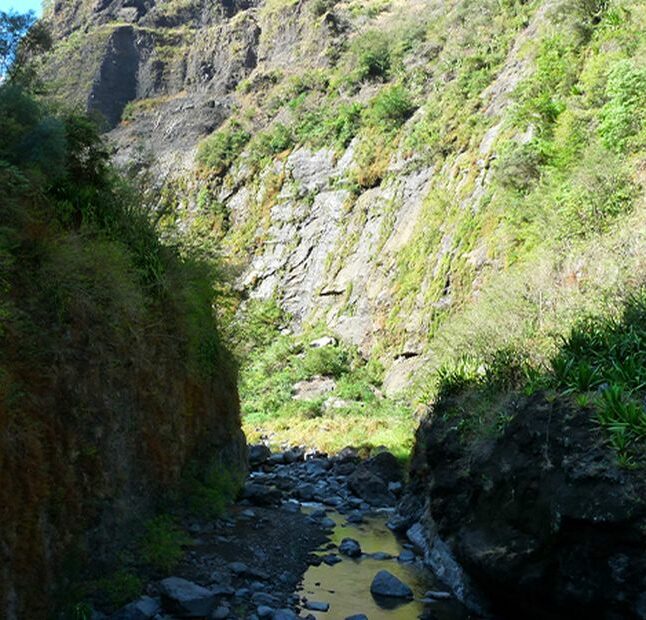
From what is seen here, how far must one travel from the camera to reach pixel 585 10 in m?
26.0

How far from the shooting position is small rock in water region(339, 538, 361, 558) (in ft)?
36.1

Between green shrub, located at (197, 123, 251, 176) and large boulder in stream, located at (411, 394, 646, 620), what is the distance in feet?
144

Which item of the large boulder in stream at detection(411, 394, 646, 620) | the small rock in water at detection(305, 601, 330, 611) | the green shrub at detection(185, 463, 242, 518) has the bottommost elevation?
Result: the green shrub at detection(185, 463, 242, 518)

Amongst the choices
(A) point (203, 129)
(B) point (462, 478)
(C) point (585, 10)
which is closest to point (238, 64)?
(A) point (203, 129)

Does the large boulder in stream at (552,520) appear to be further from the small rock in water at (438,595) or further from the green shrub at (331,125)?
the green shrub at (331,125)

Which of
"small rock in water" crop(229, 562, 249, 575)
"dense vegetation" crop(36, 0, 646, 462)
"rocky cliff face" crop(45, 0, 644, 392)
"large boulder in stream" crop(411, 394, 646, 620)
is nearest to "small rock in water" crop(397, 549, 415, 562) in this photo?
"large boulder in stream" crop(411, 394, 646, 620)

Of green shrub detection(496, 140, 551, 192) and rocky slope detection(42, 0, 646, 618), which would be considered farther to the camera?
green shrub detection(496, 140, 551, 192)

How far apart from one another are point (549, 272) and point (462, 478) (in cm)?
665

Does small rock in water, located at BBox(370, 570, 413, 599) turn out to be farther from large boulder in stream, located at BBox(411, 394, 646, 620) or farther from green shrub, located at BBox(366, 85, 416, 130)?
green shrub, located at BBox(366, 85, 416, 130)

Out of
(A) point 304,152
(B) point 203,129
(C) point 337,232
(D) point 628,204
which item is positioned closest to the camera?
(D) point 628,204

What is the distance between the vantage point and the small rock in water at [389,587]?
8.98 metres

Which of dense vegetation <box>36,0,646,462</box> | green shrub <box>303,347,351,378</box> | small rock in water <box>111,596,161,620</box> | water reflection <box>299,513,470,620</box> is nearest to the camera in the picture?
small rock in water <box>111,596,161,620</box>

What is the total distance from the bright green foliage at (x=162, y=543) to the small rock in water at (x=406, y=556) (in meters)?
3.80

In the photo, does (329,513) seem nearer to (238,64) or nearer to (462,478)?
(462,478)
